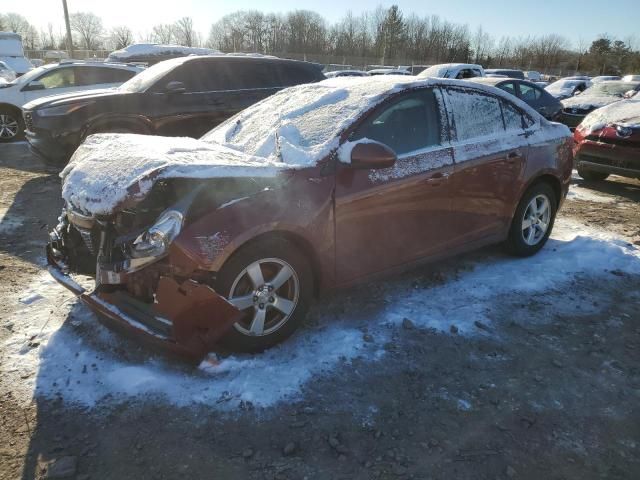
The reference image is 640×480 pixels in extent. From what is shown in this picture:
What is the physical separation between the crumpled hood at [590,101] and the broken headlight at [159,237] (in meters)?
14.5

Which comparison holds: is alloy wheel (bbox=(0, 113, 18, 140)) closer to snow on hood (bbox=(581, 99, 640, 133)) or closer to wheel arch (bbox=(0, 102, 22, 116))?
wheel arch (bbox=(0, 102, 22, 116))

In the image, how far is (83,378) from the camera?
9.48 ft

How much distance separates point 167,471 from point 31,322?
1842 millimetres

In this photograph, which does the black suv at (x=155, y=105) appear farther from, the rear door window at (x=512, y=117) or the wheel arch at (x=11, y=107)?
the rear door window at (x=512, y=117)

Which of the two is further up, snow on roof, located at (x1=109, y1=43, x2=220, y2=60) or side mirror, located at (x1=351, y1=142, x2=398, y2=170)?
snow on roof, located at (x1=109, y1=43, x2=220, y2=60)

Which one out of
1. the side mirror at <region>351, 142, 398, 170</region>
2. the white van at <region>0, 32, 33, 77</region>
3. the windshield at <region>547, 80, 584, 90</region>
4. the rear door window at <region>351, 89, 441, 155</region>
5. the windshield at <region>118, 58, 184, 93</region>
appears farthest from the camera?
the white van at <region>0, 32, 33, 77</region>

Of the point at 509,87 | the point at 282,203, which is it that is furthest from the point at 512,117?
the point at 509,87

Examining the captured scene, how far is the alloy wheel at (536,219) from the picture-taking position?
4758mm

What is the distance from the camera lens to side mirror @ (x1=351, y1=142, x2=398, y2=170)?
3.18 m

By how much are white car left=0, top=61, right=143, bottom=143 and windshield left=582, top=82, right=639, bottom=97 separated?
1402cm

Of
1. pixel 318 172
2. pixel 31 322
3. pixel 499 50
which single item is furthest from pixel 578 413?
pixel 499 50

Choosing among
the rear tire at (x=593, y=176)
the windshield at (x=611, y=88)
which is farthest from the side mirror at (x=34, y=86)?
the windshield at (x=611, y=88)

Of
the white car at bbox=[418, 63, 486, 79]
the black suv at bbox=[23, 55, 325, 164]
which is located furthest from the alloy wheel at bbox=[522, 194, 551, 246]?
the white car at bbox=[418, 63, 486, 79]

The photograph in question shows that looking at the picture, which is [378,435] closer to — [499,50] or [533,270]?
[533,270]
